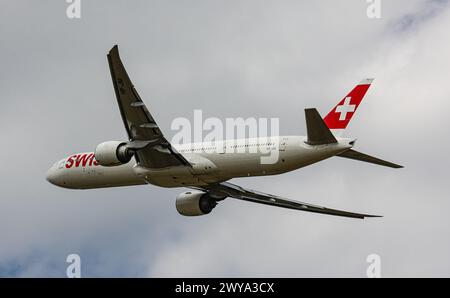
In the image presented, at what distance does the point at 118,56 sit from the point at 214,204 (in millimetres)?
16368

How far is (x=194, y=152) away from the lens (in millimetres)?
55875

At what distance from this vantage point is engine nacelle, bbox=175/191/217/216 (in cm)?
6141

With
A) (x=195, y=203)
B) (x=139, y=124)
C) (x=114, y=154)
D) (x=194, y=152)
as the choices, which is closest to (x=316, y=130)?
(x=194, y=152)

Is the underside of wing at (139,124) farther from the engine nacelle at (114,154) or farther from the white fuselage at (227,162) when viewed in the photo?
the engine nacelle at (114,154)

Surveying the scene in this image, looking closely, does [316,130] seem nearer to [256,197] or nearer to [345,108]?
[345,108]

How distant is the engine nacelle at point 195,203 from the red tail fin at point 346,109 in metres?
11.0

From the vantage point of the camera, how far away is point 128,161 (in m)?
54.1

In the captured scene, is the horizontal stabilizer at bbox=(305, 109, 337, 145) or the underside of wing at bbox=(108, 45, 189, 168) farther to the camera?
the underside of wing at bbox=(108, 45, 189, 168)

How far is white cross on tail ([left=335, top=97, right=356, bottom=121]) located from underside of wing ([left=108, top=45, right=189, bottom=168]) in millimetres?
8932

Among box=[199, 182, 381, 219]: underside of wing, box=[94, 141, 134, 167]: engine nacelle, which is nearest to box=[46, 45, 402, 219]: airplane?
box=[94, 141, 134, 167]: engine nacelle

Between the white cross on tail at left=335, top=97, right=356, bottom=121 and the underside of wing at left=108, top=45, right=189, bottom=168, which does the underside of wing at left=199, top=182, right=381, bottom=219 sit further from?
the white cross on tail at left=335, top=97, right=356, bottom=121

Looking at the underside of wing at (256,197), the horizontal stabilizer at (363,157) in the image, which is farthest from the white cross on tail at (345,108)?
the underside of wing at (256,197)

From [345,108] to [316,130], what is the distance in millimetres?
4534
